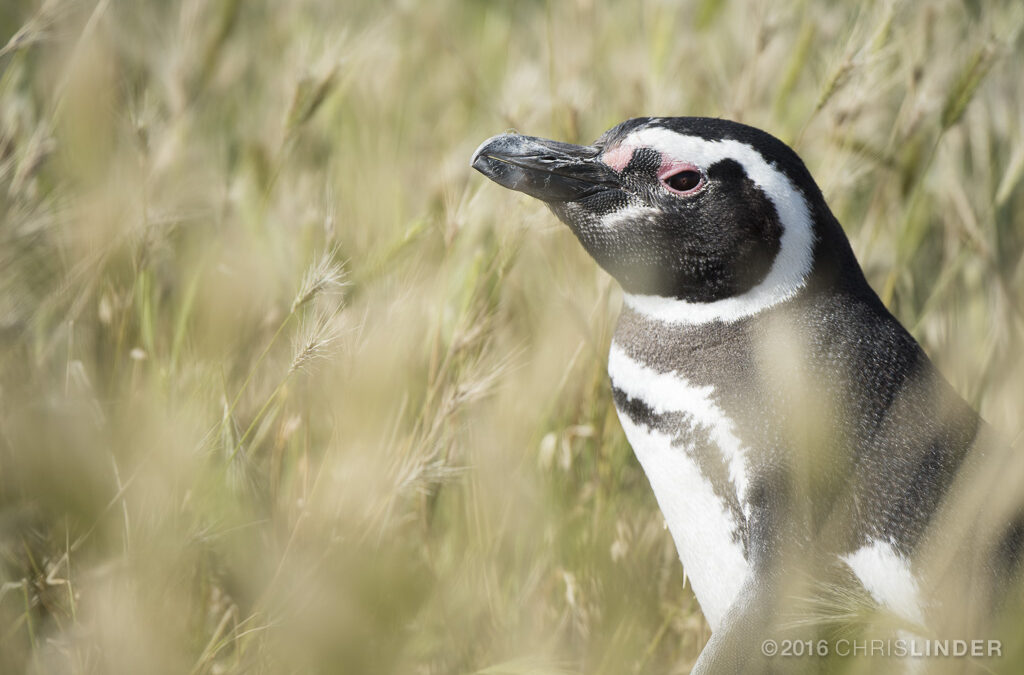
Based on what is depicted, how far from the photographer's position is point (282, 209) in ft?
6.29

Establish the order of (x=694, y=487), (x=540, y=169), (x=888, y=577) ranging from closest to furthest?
(x=888, y=577) < (x=694, y=487) < (x=540, y=169)

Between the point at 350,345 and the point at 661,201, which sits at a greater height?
the point at 661,201

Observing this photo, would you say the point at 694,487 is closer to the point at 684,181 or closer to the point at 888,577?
the point at 888,577

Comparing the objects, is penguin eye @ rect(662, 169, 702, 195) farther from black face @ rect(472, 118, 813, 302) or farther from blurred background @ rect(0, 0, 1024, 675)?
blurred background @ rect(0, 0, 1024, 675)

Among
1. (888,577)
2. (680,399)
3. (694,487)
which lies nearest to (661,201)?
(680,399)

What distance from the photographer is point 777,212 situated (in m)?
1.28

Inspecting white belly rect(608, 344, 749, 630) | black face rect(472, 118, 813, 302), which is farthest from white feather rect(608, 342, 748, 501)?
black face rect(472, 118, 813, 302)

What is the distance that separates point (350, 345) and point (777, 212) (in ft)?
1.91

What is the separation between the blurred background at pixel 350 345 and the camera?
3.64 feet

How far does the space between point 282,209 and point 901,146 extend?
1.15 meters

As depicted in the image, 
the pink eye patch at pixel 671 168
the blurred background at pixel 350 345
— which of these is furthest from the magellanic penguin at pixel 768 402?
the blurred background at pixel 350 345

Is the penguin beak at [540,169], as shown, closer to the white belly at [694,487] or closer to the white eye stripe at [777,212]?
the white eye stripe at [777,212]

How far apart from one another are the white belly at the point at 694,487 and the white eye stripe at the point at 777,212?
0.10 m

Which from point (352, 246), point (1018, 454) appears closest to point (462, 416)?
point (352, 246)
